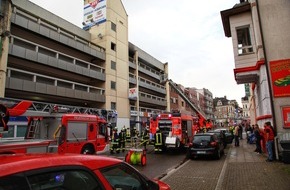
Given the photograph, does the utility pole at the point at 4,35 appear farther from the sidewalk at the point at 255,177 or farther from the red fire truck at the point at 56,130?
the sidewalk at the point at 255,177

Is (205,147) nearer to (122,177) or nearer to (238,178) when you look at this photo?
(238,178)

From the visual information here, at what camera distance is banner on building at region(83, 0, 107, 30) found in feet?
138

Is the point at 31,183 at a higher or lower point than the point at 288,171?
higher

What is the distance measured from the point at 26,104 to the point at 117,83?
1245 inches

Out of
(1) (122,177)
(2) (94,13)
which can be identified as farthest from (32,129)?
(2) (94,13)

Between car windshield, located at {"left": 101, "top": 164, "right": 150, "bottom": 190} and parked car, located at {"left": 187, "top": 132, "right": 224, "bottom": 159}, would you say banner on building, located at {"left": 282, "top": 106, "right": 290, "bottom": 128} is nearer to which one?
parked car, located at {"left": 187, "top": 132, "right": 224, "bottom": 159}

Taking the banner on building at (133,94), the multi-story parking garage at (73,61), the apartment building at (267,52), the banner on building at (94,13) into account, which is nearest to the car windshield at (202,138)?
the apartment building at (267,52)

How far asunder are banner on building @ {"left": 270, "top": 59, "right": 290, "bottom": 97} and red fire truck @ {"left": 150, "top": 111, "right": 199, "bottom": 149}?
7.23 meters

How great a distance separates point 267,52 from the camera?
45.6 feet

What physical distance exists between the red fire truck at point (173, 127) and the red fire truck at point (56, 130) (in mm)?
4887

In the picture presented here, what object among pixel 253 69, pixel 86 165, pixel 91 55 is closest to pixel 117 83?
pixel 91 55

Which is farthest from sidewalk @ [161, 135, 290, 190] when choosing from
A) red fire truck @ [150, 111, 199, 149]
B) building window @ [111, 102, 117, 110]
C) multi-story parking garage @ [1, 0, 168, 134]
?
building window @ [111, 102, 117, 110]

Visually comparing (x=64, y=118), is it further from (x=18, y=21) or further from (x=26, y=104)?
(x=18, y=21)

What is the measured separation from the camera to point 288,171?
374 inches
